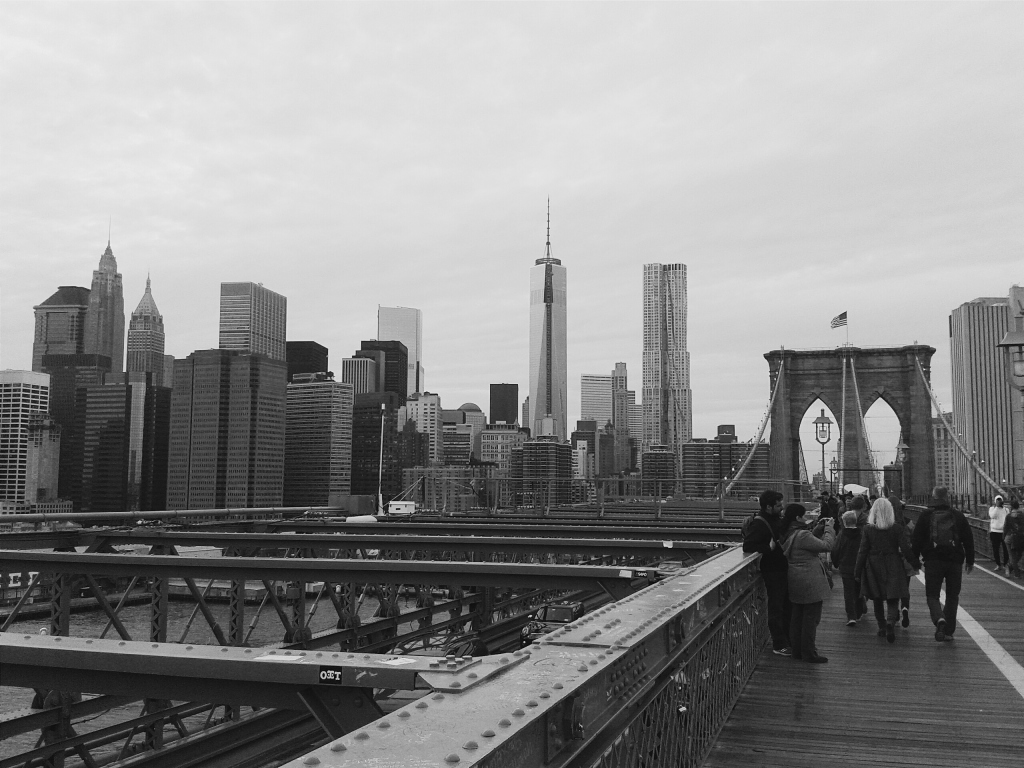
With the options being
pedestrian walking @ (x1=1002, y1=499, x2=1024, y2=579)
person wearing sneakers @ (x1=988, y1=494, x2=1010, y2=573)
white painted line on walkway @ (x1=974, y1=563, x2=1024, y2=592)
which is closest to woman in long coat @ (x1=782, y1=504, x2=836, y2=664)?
white painted line on walkway @ (x1=974, y1=563, x2=1024, y2=592)

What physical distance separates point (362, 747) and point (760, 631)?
26.3ft

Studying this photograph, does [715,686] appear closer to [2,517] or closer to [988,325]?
[2,517]

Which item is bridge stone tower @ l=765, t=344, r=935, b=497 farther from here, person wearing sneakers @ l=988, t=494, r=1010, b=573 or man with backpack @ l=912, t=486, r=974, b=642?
man with backpack @ l=912, t=486, r=974, b=642

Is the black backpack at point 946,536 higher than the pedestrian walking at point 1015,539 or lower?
higher

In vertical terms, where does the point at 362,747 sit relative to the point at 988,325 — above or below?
below

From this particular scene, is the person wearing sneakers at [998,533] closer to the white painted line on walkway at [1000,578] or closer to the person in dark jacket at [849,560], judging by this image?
the white painted line on walkway at [1000,578]

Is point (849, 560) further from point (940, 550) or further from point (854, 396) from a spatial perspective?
point (854, 396)

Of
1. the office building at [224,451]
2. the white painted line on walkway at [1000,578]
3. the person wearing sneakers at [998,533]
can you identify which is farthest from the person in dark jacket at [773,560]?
the office building at [224,451]

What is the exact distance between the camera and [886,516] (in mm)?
10508

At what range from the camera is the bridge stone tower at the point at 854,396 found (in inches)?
2896

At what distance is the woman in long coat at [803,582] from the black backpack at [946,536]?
2.82 m

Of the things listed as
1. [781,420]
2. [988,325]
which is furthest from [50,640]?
[988,325]

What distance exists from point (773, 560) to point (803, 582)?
41cm

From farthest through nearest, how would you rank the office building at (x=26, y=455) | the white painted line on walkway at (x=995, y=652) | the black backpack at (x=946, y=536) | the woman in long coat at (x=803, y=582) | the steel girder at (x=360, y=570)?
the office building at (x=26, y=455) → the black backpack at (x=946, y=536) → the woman in long coat at (x=803, y=582) → the white painted line on walkway at (x=995, y=652) → the steel girder at (x=360, y=570)
